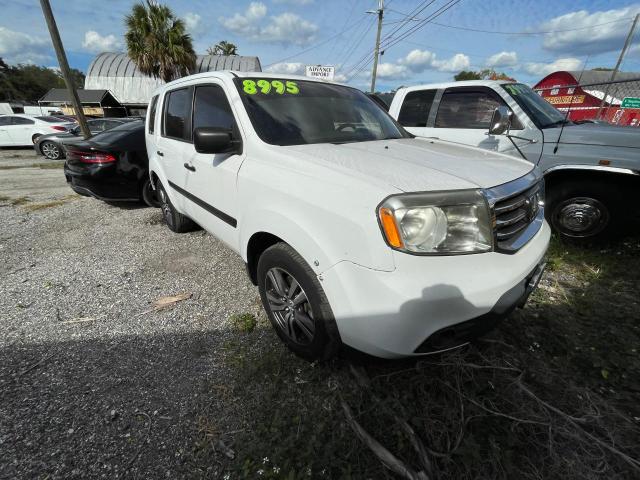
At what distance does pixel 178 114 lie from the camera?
3205 mm

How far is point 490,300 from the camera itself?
1.44 metres

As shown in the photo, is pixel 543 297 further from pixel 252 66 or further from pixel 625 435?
pixel 252 66

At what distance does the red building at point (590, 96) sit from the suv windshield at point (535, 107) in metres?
0.22

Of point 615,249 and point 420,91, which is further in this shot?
point 420,91

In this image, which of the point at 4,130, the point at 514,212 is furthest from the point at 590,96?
the point at 4,130

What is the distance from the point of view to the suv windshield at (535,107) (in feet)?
12.3

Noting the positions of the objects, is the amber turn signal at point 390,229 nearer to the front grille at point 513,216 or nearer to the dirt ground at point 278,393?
the front grille at point 513,216

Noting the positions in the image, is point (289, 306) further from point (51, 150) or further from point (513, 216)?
point (51, 150)

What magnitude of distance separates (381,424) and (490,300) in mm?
868

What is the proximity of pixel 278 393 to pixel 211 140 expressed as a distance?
5.24 feet

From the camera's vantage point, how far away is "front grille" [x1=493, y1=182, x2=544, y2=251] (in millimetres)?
1533

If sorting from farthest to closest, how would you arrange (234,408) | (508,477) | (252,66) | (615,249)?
(252,66) < (615,249) < (234,408) < (508,477)

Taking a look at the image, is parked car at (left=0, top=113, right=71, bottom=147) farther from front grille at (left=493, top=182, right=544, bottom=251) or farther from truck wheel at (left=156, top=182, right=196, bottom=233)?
A: front grille at (left=493, top=182, right=544, bottom=251)

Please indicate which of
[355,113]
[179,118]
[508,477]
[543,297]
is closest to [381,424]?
[508,477]
